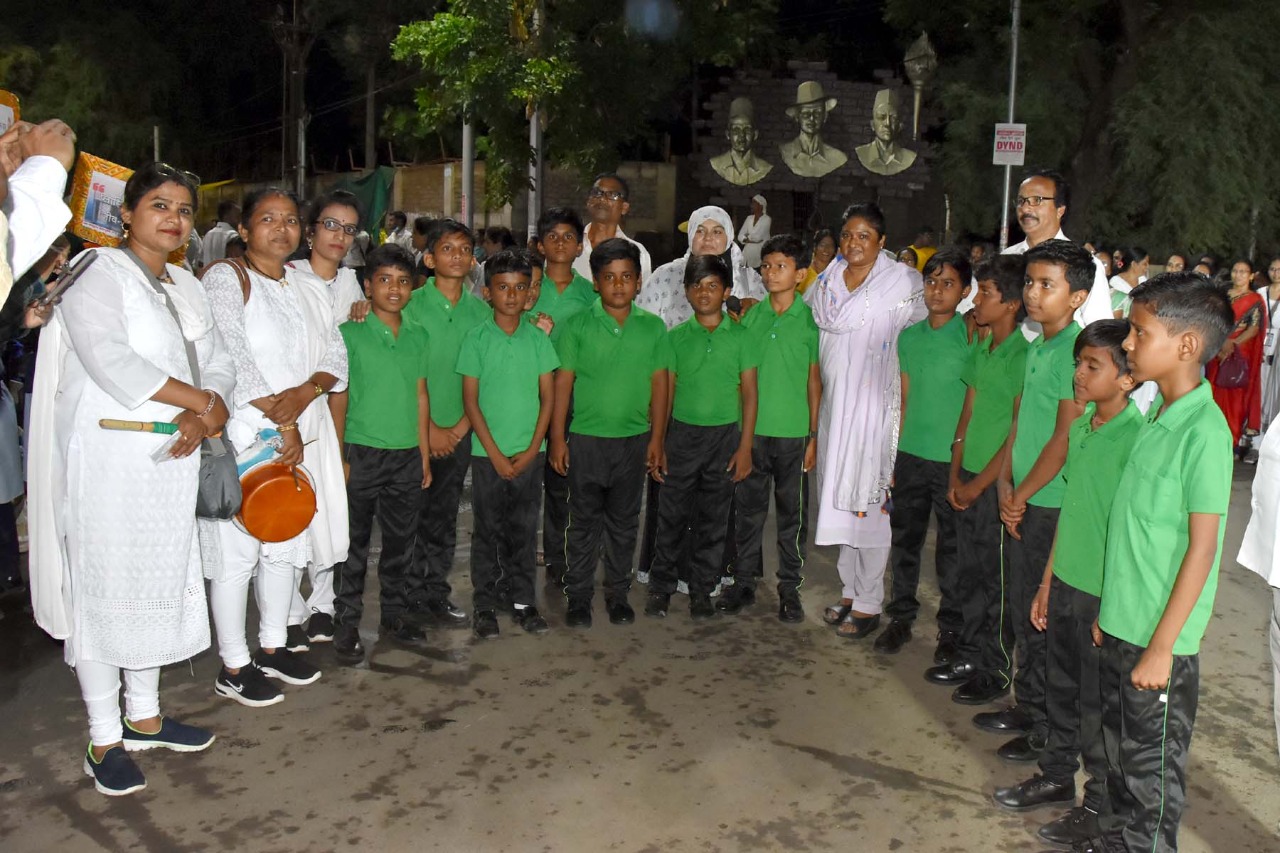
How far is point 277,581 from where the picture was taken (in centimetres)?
427

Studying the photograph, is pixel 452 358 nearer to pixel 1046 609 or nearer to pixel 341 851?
pixel 341 851

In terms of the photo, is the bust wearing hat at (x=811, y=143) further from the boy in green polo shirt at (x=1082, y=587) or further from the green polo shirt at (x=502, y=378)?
the boy in green polo shirt at (x=1082, y=587)

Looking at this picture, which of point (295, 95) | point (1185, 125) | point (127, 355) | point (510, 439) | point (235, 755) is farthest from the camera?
point (295, 95)

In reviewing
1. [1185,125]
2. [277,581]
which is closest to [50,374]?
[277,581]

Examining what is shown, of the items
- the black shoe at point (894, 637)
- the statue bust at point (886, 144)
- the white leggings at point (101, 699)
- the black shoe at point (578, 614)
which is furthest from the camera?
the statue bust at point (886, 144)

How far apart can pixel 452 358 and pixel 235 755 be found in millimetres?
1930

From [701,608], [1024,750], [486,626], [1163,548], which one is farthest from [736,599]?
[1163,548]

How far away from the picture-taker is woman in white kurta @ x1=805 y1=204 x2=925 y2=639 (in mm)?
4809

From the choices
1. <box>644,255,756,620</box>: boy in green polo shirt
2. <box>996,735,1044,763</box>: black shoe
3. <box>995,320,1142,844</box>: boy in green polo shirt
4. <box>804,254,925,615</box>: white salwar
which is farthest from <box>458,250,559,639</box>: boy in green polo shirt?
<box>995,320,1142,844</box>: boy in green polo shirt

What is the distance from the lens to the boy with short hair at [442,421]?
191 inches

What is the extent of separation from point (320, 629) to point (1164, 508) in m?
3.36

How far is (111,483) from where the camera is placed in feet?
11.1

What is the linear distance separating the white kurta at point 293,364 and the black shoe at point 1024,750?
8.43ft

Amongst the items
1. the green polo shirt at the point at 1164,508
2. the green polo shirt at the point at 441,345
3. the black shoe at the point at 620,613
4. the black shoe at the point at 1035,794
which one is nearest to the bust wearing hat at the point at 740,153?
the green polo shirt at the point at 441,345
